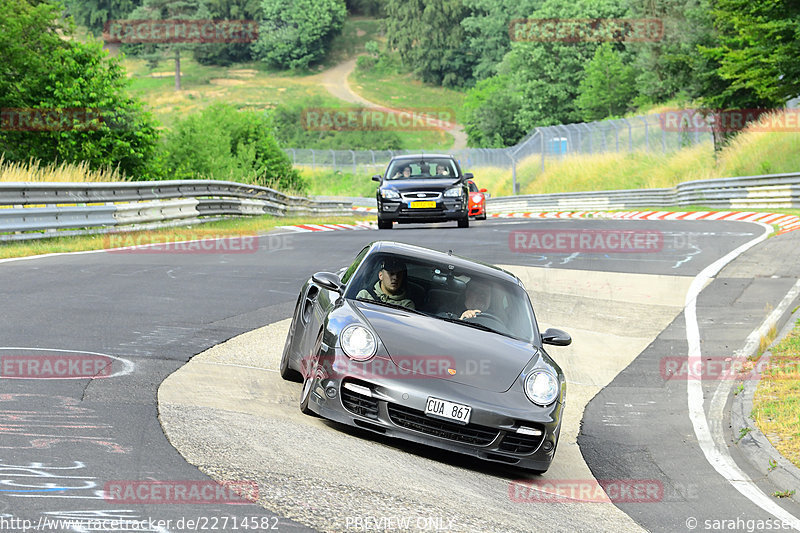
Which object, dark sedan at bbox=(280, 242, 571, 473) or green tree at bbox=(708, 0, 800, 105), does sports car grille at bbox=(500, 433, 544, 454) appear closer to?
dark sedan at bbox=(280, 242, 571, 473)

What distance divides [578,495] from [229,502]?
115 inches

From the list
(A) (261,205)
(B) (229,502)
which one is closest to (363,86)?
(A) (261,205)

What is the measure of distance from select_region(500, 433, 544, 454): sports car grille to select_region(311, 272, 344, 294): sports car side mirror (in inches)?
71.1

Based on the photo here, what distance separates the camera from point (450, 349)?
7328mm

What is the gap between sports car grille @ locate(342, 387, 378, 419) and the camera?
692 centimetres

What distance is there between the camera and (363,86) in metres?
148

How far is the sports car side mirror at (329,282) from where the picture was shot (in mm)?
7918

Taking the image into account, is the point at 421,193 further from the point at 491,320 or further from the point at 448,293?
the point at 491,320

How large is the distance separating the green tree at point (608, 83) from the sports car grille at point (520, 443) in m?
75.7

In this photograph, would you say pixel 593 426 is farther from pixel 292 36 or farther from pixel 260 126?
pixel 292 36

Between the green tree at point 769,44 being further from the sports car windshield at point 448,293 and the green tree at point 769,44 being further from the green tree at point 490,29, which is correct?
the green tree at point 490,29

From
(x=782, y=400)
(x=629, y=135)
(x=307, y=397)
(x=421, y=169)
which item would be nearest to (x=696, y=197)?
(x=629, y=135)

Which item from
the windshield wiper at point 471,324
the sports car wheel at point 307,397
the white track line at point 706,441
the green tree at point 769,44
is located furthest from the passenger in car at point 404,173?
the sports car wheel at point 307,397

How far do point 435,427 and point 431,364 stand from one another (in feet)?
1.43
